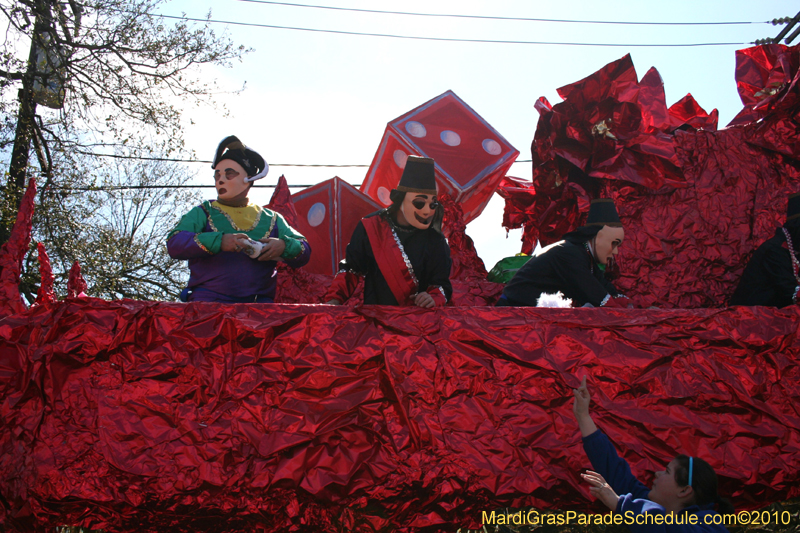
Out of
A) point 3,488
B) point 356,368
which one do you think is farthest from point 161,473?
point 356,368

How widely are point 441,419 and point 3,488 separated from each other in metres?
1.42

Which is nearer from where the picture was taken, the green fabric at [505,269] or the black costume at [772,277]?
the black costume at [772,277]

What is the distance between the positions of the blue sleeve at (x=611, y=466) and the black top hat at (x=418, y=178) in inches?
49.8

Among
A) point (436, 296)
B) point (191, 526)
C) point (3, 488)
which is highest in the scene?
point (436, 296)

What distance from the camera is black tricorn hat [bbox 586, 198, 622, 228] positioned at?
10.5 feet

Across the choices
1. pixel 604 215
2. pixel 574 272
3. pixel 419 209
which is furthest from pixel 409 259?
pixel 604 215

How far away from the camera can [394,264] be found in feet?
8.25

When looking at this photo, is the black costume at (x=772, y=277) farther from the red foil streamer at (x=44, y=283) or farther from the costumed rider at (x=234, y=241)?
the red foil streamer at (x=44, y=283)

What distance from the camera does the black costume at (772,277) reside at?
9.90 feet

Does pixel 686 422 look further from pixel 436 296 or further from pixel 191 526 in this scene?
pixel 191 526

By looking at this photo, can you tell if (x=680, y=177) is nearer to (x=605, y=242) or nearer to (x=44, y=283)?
(x=605, y=242)

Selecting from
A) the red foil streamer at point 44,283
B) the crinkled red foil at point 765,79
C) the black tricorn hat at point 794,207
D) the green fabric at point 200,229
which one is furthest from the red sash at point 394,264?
the crinkled red foil at point 765,79

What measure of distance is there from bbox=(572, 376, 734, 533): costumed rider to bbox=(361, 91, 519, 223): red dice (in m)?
2.77

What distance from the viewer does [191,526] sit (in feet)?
6.15
